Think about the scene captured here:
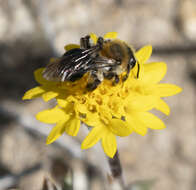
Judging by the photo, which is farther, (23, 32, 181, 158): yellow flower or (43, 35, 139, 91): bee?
(23, 32, 181, 158): yellow flower

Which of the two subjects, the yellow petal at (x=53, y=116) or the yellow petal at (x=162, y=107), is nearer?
the yellow petal at (x=53, y=116)

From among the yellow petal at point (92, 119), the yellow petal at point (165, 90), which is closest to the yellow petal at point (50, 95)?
the yellow petal at point (92, 119)

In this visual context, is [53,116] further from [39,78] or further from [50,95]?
[39,78]

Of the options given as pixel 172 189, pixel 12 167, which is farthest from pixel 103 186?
pixel 12 167

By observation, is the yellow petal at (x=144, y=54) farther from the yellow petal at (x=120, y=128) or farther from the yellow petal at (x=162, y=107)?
the yellow petal at (x=120, y=128)

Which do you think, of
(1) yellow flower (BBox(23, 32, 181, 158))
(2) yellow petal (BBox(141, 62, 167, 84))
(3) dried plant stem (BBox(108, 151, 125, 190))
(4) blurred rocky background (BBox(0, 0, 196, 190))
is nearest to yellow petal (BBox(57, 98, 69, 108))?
(1) yellow flower (BBox(23, 32, 181, 158))

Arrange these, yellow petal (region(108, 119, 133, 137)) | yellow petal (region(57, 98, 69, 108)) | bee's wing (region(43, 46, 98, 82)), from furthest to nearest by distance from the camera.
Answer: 1. yellow petal (region(57, 98, 69, 108))
2. yellow petal (region(108, 119, 133, 137))
3. bee's wing (region(43, 46, 98, 82))

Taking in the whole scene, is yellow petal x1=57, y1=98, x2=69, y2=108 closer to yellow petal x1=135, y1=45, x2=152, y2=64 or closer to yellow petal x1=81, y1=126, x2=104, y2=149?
yellow petal x1=81, y1=126, x2=104, y2=149
